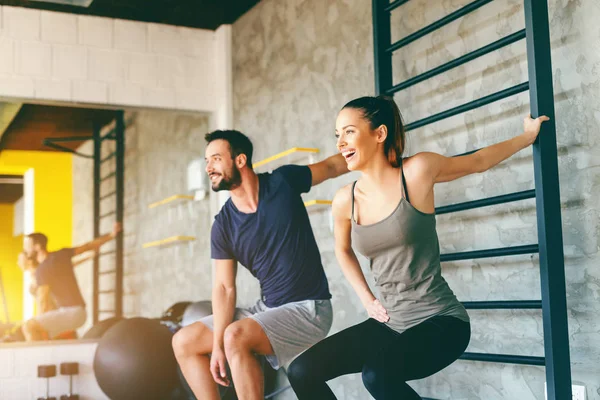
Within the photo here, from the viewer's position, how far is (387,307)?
2.34 meters

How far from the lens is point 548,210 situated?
2395mm

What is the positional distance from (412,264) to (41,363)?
3.07 m

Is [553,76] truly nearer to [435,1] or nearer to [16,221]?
[435,1]

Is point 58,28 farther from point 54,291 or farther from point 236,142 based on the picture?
point 236,142

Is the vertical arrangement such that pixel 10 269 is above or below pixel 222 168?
below

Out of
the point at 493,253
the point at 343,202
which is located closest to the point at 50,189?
the point at 343,202

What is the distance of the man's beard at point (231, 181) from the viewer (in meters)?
2.90

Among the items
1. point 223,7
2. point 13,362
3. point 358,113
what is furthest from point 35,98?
point 358,113

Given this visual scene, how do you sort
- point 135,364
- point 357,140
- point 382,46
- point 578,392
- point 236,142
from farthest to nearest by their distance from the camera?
point 135,364 → point 382,46 → point 236,142 → point 578,392 → point 357,140

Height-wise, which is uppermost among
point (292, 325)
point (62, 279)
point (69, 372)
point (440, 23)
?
point (440, 23)

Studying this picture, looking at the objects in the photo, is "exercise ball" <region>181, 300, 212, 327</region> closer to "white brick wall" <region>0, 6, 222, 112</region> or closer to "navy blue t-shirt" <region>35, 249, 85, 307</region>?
"navy blue t-shirt" <region>35, 249, 85, 307</region>

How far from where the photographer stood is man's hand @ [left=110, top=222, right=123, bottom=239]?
4805mm

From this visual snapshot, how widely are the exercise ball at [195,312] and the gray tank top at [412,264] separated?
85.7 inches

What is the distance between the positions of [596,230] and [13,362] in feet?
11.4
